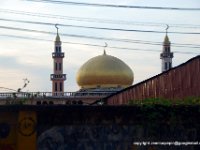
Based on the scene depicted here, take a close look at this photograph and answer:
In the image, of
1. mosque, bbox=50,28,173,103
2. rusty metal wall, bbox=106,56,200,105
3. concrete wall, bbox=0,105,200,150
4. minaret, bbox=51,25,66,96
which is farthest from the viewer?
minaret, bbox=51,25,66,96

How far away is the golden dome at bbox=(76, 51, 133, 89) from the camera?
52875 mm

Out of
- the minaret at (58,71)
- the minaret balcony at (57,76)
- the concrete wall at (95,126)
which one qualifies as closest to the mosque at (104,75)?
the minaret at (58,71)

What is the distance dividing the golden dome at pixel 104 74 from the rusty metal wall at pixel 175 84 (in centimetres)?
3046

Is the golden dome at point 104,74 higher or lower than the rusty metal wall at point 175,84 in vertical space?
higher

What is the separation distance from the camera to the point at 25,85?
513 inches

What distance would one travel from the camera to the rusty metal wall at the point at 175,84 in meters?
16.1

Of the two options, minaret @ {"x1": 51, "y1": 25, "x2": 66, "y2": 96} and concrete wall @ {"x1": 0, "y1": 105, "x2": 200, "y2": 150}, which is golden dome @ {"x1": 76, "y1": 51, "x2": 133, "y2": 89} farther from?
concrete wall @ {"x1": 0, "y1": 105, "x2": 200, "y2": 150}

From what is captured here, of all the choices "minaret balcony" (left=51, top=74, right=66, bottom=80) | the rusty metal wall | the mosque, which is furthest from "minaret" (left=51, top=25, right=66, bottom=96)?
the rusty metal wall

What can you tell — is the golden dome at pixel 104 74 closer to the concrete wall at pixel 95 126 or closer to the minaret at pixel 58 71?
the minaret at pixel 58 71

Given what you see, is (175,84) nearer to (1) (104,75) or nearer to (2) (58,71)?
(1) (104,75)

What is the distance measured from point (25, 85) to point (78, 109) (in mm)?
3664

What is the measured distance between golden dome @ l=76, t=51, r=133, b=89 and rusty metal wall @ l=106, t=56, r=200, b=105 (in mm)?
30462

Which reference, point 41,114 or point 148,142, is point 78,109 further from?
point 148,142

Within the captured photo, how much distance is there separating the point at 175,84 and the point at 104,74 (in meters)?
35.3
